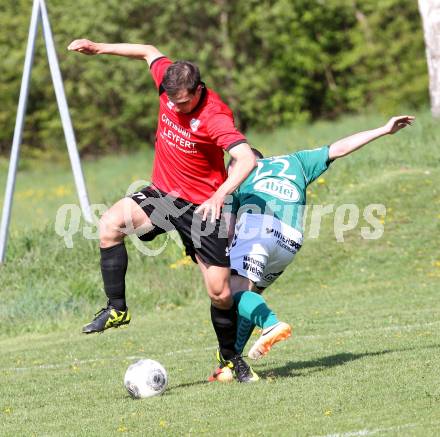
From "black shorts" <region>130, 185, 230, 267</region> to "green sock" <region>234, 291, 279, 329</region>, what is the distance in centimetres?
31

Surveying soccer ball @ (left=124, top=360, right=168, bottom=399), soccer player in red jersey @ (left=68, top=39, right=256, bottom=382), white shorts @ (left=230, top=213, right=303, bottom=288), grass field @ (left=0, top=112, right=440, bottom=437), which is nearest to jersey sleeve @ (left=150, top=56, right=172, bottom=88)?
soccer player in red jersey @ (left=68, top=39, right=256, bottom=382)

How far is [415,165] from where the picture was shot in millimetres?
17875

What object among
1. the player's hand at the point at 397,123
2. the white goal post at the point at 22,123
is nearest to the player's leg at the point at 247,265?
the player's hand at the point at 397,123

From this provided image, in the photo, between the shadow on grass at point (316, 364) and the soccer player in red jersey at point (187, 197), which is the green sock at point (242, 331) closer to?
the soccer player in red jersey at point (187, 197)

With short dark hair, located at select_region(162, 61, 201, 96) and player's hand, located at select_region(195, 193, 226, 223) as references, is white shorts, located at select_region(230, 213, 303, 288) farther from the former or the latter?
short dark hair, located at select_region(162, 61, 201, 96)

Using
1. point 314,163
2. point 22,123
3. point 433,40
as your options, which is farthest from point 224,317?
point 433,40

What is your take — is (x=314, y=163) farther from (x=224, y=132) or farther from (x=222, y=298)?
(x=222, y=298)

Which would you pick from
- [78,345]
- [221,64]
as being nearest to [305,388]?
[78,345]

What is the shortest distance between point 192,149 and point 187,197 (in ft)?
1.22

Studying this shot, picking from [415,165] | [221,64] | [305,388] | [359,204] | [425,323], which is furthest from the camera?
[221,64]

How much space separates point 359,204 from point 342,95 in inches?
923

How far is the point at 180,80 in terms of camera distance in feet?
24.2

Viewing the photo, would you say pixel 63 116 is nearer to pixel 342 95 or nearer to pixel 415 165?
pixel 415 165

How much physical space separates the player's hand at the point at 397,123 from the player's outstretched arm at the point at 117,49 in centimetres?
192
